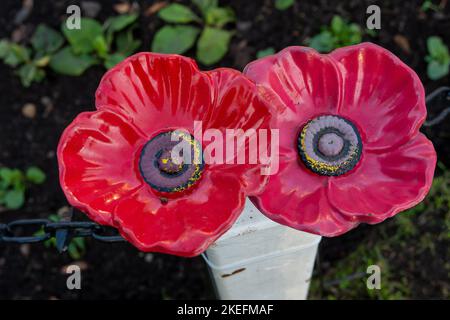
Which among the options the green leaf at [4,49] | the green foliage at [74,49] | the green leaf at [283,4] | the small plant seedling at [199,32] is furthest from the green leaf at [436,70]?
the green leaf at [4,49]

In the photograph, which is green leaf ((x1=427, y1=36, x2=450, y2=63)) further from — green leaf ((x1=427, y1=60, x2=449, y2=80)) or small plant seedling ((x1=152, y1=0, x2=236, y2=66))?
small plant seedling ((x1=152, y1=0, x2=236, y2=66))

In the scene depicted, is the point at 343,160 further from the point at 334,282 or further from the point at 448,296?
the point at 448,296

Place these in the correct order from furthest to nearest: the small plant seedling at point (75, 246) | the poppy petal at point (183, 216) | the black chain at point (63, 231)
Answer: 1. the small plant seedling at point (75, 246)
2. the black chain at point (63, 231)
3. the poppy petal at point (183, 216)

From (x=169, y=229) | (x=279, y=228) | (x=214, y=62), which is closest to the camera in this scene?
(x=169, y=229)

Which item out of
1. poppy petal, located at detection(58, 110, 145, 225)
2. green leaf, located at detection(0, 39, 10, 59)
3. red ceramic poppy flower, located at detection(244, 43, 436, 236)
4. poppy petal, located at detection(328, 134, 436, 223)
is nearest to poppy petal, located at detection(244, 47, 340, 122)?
red ceramic poppy flower, located at detection(244, 43, 436, 236)

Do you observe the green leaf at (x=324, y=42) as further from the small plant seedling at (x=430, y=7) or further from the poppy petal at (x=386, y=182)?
the poppy petal at (x=386, y=182)
